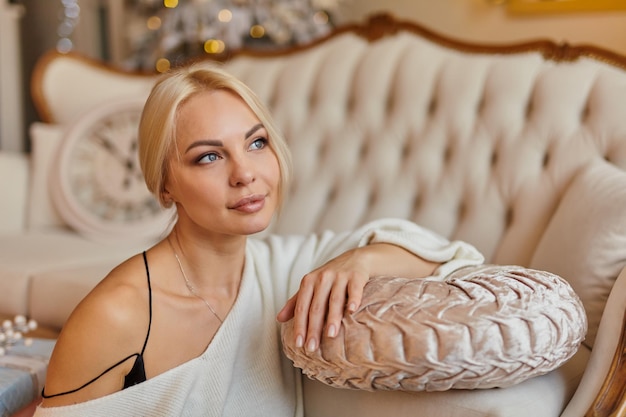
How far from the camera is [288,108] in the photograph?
2488 mm

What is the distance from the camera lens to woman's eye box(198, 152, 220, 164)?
1.21 m

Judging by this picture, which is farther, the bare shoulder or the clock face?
the clock face

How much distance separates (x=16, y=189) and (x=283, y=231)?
1.18m

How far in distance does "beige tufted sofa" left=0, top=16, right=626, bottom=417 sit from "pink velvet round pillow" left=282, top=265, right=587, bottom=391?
0.27 m

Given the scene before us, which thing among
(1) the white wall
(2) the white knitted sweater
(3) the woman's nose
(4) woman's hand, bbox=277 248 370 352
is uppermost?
(1) the white wall

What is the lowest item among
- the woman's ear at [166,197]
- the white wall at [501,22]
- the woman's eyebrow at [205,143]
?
the woman's ear at [166,197]

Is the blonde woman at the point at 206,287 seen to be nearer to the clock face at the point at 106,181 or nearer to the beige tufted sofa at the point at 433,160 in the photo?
the beige tufted sofa at the point at 433,160

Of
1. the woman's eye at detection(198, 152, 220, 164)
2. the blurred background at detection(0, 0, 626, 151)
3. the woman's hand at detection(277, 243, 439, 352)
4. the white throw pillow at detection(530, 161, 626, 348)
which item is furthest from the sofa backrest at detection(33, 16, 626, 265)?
the woman's eye at detection(198, 152, 220, 164)

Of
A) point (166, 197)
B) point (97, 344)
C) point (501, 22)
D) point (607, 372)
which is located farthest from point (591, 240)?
point (501, 22)

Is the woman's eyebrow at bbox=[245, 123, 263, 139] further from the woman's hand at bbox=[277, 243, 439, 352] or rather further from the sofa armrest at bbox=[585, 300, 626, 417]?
the sofa armrest at bbox=[585, 300, 626, 417]

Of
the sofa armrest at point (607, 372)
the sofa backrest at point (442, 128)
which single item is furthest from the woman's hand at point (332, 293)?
the sofa backrest at point (442, 128)

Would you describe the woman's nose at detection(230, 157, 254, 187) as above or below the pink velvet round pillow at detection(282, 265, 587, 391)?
above

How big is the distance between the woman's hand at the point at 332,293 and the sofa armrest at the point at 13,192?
1939 millimetres

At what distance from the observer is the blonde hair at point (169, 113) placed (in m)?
1.21
